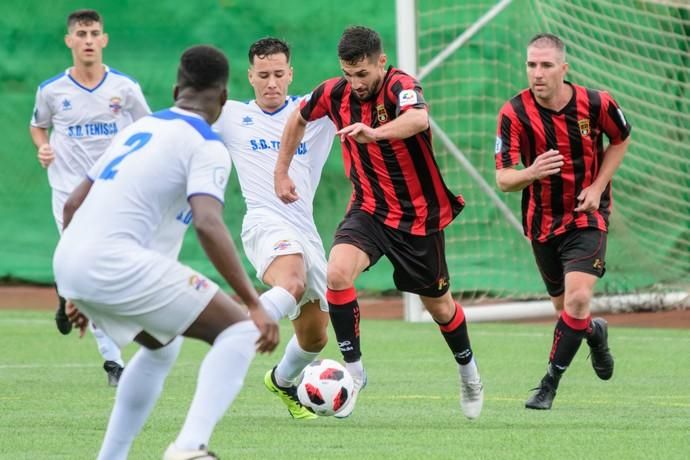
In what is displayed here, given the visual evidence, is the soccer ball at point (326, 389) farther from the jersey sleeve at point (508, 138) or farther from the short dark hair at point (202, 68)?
the short dark hair at point (202, 68)

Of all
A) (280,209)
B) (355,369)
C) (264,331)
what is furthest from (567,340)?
(264,331)

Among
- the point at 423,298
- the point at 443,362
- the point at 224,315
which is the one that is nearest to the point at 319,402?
the point at 423,298

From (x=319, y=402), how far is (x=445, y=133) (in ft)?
26.3

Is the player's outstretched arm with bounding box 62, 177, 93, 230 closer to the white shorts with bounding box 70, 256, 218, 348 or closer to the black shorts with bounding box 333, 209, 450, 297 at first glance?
the white shorts with bounding box 70, 256, 218, 348

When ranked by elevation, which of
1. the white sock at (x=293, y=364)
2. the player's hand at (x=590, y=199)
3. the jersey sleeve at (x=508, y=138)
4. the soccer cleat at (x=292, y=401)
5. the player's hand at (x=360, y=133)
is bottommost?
the soccer cleat at (x=292, y=401)

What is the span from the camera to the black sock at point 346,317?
7.82 meters

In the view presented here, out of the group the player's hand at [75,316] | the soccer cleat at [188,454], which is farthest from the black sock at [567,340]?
the soccer cleat at [188,454]

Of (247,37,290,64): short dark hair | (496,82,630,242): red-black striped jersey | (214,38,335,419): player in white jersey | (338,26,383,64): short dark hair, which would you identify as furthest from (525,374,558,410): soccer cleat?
(247,37,290,64): short dark hair

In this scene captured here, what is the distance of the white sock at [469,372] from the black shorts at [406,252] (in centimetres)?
42

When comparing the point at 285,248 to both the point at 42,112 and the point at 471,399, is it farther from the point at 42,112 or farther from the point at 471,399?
the point at 42,112

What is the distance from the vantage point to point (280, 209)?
8.37 meters

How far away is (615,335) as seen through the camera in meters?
12.9

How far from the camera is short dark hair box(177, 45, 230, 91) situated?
5.40 meters

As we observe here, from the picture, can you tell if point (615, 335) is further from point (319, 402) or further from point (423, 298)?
point (319, 402)
